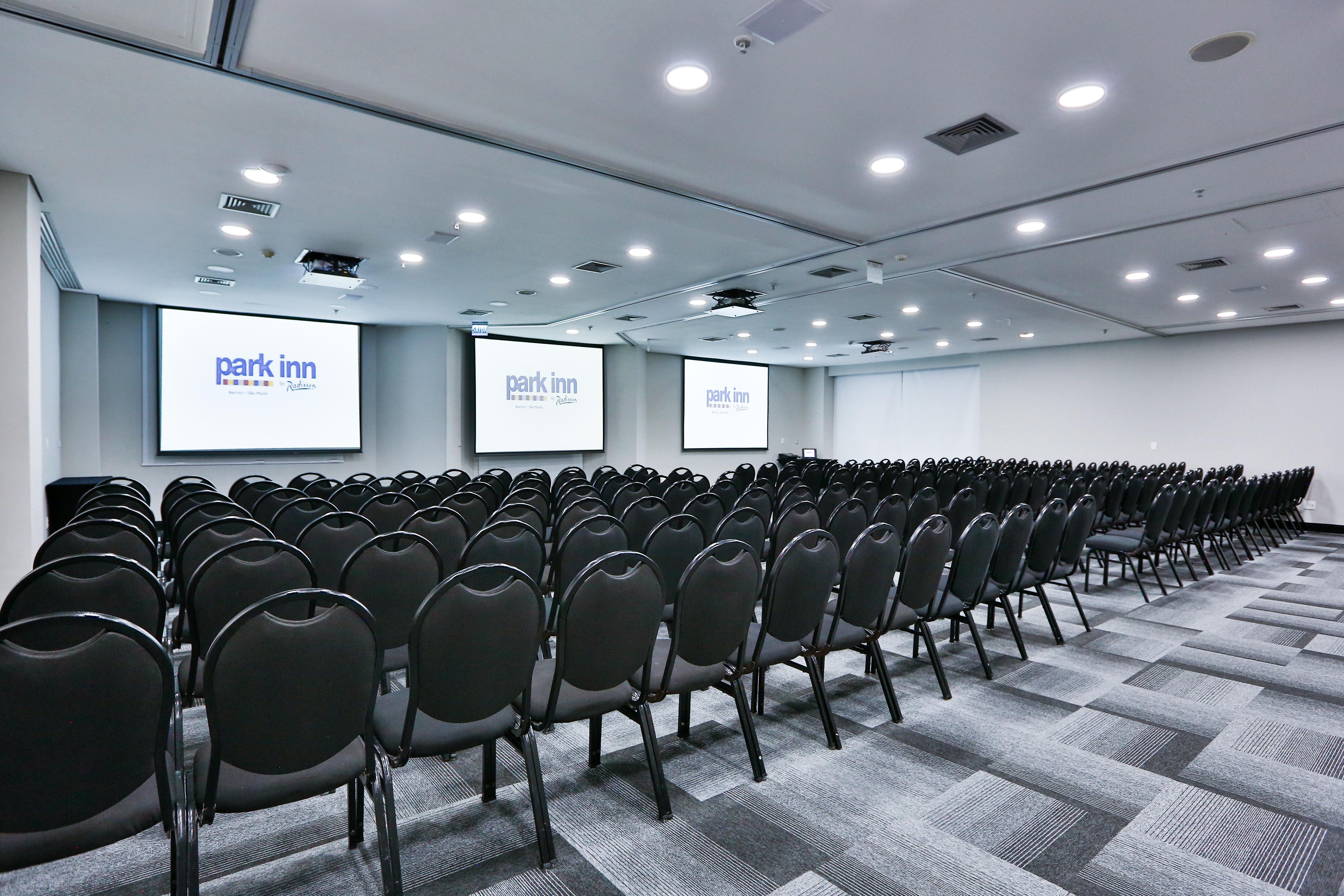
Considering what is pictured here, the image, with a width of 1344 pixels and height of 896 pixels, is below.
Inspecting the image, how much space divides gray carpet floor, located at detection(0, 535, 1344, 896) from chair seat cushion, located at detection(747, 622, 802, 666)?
43 cm

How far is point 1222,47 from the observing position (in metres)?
3.15

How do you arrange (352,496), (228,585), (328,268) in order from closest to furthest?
(228,585) → (352,496) → (328,268)

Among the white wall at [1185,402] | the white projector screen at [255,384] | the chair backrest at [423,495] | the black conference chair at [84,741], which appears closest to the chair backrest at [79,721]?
the black conference chair at [84,741]

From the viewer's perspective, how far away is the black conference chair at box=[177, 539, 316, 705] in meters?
2.62

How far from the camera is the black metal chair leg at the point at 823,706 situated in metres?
3.13

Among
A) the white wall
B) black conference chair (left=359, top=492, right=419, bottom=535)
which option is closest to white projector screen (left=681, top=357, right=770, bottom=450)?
the white wall

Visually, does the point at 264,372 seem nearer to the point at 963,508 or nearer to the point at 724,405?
the point at 724,405

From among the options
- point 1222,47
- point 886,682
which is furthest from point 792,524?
point 1222,47

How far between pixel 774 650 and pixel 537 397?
1075 cm

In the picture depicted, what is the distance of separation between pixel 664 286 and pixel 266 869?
297 inches

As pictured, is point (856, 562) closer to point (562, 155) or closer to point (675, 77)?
point (675, 77)

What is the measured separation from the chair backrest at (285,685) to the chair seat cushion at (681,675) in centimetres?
107

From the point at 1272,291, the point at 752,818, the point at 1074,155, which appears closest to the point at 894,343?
the point at 1272,291

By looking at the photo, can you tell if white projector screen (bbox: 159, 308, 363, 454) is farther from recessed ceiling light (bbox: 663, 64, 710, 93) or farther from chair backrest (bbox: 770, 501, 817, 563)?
recessed ceiling light (bbox: 663, 64, 710, 93)
